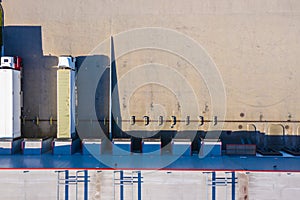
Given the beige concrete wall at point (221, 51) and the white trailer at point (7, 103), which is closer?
the white trailer at point (7, 103)

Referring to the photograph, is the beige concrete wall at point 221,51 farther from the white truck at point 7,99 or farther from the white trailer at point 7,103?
the white trailer at point 7,103

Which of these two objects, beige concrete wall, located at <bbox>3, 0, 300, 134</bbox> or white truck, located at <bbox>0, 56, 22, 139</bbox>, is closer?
white truck, located at <bbox>0, 56, 22, 139</bbox>

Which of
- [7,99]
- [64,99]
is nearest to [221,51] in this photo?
[64,99]

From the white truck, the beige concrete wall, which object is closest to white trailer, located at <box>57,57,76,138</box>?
the beige concrete wall

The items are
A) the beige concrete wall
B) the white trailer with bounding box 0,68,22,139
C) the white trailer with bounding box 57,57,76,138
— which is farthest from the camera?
the beige concrete wall

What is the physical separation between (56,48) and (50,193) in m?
8.81

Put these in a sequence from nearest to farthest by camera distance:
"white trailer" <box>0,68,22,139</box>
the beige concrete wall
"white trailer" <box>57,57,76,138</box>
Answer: "white trailer" <box>0,68,22,139</box>, "white trailer" <box>57,57,76,138</box>, the beige concrete wall

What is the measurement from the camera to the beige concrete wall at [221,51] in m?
16.9

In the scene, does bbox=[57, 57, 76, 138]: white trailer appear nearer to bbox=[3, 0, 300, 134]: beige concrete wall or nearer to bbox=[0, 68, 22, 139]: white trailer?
bbox=[3, 0, 300, 134]: beige concrete wall

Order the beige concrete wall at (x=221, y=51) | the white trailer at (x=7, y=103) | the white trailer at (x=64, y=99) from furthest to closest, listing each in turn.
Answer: the beige concrete wall at (x=221, y=51) < the white trailer at (x=64, y=99) < the white trailer at (x=7, y=103)

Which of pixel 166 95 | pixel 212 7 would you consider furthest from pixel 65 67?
pixel 212 7

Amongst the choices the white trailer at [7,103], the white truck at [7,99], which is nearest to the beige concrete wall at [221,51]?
the white truck at [7,99]

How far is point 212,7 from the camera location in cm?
1700

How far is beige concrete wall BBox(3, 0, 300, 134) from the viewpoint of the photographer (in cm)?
1688
